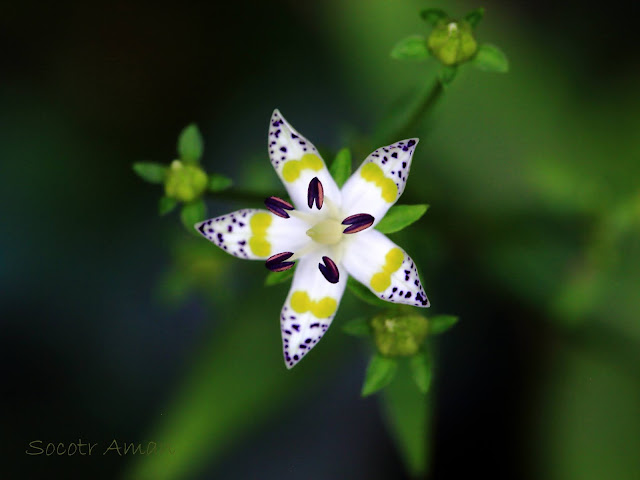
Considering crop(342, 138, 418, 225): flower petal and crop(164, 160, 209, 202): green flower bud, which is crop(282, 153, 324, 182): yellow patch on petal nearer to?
crop(342, 138, 418, 225): flower petal

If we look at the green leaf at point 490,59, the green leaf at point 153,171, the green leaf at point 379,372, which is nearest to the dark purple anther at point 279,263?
the green leaf at point 379,372

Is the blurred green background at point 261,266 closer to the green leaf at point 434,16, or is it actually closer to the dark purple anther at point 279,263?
the green leaf at point 434,16

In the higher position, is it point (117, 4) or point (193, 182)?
point (117, 4)

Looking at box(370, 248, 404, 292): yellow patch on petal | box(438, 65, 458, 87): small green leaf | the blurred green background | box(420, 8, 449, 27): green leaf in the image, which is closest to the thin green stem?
box(438, 65, 458, 87): small green leaf

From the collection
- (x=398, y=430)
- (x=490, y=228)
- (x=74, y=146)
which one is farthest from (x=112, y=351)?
(x=490, y=228)

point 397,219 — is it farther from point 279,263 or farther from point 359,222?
point 279,263

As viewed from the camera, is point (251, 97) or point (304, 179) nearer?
point (304, 179)

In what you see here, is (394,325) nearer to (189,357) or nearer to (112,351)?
(189,357)
